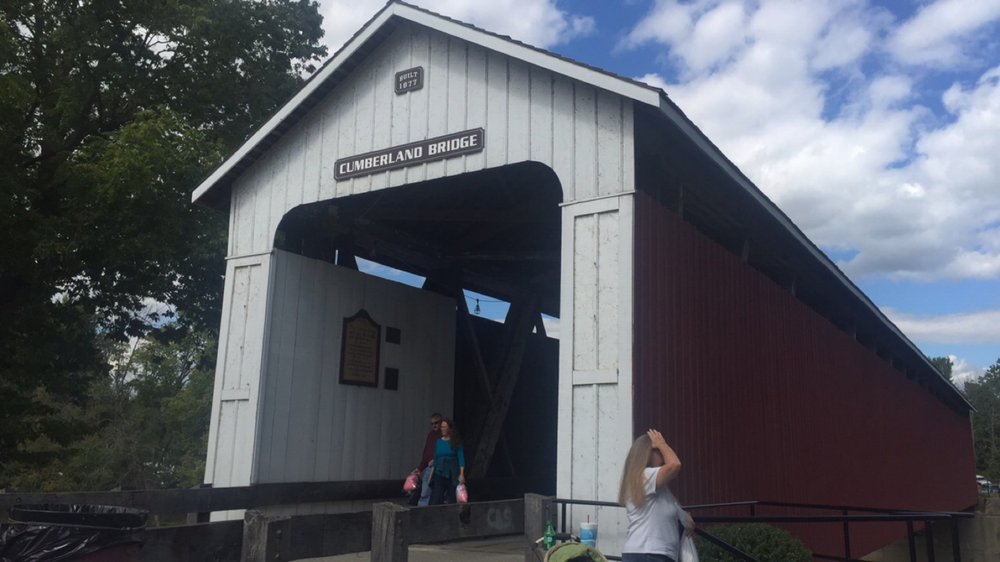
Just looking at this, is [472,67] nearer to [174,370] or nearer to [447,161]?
[447,161]

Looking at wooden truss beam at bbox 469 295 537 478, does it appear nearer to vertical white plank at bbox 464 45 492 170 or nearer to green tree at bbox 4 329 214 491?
vertical white plank at bbox 464 45 492 170

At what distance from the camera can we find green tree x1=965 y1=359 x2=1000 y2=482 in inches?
3430

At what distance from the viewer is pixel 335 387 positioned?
1130 cm

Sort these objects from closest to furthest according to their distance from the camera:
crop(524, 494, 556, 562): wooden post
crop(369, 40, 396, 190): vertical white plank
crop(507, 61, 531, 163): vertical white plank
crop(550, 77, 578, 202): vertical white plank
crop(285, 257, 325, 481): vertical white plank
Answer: crop(524, 494, 556, 562): wooden post < crop(550, 77, 578, 202): vertical white plank < crop(507, 61, 531, 163): vertical white plank < crop(369, 40, 396, 190): vertical white plank < crop(285, 257, 325, 481): vertical white plank

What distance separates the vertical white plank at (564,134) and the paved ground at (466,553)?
3.73m

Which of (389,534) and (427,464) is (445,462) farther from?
(389,534)

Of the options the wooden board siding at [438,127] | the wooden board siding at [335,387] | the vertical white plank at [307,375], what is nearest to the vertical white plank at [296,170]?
the wooden board siding at [438,127]

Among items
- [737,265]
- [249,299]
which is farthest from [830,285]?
[249,299]

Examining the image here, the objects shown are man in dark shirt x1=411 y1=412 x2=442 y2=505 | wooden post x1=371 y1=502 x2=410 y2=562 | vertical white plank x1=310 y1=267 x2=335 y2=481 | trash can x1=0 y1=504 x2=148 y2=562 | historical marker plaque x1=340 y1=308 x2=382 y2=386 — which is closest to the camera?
trash can x1=0 y1=504 x2=148 y2=562

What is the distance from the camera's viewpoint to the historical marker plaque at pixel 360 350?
11523 millimetres

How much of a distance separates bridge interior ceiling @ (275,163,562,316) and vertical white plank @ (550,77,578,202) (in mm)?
1087

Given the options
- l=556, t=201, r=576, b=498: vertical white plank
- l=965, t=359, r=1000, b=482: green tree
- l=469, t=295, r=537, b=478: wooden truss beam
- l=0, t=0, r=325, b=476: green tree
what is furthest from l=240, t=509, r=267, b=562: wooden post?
l=965, t=359, r=1000, b=482: green tree

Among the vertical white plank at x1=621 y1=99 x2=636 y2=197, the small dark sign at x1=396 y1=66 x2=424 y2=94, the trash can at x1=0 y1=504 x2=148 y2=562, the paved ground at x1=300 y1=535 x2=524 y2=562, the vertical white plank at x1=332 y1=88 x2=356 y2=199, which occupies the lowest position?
the paved ground at x1=300 y1=535 x2=524 y2=562

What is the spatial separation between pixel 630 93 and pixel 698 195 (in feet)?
9.45
